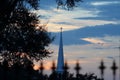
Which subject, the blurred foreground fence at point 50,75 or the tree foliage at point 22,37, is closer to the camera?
the blurred foreground fence at point 50,75

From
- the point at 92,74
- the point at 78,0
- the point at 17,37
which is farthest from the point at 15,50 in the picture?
the point at 92,74

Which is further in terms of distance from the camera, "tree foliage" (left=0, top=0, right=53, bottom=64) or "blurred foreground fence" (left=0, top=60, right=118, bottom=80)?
"tree foliage" (left=0, top=0, right=53, bottom=64)

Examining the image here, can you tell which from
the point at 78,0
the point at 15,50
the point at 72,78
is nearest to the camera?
the point at 72,78

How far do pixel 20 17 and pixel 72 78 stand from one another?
10744mm

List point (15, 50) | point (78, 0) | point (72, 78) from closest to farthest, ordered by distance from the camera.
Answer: point (72, 78), point (78, 0), point (15, 50)

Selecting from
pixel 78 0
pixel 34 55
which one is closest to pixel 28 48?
pixel 34 55

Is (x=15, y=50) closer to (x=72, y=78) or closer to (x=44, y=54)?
(x=44, y=54)

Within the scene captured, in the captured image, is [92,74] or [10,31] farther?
[10,31]

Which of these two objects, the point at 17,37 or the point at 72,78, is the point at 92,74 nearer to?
the point at 72,78

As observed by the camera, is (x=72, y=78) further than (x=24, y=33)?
No

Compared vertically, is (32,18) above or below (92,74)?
above

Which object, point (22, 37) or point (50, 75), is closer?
point (50, 75)

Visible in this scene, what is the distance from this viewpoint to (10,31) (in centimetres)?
3139

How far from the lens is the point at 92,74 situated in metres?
22.8
